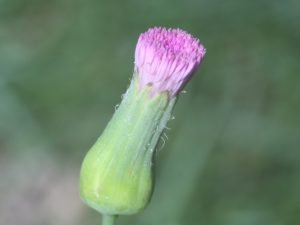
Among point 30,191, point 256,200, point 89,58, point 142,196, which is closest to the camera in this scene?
point 142,196

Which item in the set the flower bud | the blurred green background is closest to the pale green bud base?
the flower bud

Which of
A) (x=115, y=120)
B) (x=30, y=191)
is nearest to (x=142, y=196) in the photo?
(x=115, y=120)

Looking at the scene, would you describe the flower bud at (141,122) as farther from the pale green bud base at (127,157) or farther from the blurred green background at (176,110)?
the blurred green background at (176,110)

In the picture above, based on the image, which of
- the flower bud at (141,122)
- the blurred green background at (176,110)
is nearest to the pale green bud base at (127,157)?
Answer: the flower bud at (141,122)

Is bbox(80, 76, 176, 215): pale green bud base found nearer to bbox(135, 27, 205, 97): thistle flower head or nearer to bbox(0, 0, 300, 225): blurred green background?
bbox(135, 27, 205, 97): thistle flower head

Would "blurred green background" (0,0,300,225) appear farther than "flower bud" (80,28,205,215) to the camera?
Yes

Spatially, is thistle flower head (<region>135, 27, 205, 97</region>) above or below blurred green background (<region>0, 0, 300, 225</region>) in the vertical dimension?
below

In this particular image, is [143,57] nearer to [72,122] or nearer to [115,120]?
[115,120]
